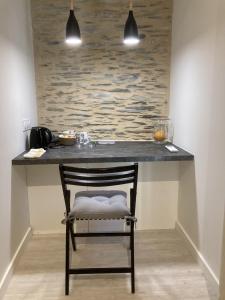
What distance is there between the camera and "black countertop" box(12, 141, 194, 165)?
216cm

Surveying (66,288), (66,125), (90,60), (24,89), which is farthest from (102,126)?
(66,288)

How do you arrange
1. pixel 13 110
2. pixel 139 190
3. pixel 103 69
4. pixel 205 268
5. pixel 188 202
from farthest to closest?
1. pixel 103 69
2. pixel 139 190
3. pixel 188 202
4. pixel 13 110
5. pixel 205 268

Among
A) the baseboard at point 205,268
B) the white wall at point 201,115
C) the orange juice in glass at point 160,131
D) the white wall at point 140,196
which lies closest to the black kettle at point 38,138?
the white wall at point 140,196

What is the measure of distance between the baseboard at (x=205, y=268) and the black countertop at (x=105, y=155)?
743 millimetres

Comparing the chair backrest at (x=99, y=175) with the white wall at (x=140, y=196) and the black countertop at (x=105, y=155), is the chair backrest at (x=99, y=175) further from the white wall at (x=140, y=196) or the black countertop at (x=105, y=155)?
the white wall at (x=140, y=196)

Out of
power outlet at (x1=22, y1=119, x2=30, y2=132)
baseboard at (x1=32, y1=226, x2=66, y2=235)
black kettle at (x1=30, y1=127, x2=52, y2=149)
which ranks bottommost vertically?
baseboard at (x1=32, y1=226, x2=66, y2=235)

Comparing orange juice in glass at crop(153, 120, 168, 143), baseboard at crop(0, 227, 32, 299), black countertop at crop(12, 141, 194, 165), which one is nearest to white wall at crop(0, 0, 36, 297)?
baseboard at crop(0, 227, 32, 299)

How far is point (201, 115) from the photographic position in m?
2.04

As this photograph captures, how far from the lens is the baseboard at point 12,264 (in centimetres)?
185

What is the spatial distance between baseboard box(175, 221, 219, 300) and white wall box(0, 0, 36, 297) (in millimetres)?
1441

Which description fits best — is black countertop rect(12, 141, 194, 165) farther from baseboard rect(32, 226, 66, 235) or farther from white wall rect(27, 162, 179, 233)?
baseboard rect(32, 226, 66, 235)

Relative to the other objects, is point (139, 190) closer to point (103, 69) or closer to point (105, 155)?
point (105, 155)

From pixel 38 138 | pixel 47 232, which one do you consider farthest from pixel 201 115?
pixel 47 232

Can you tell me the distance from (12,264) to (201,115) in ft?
5.92
